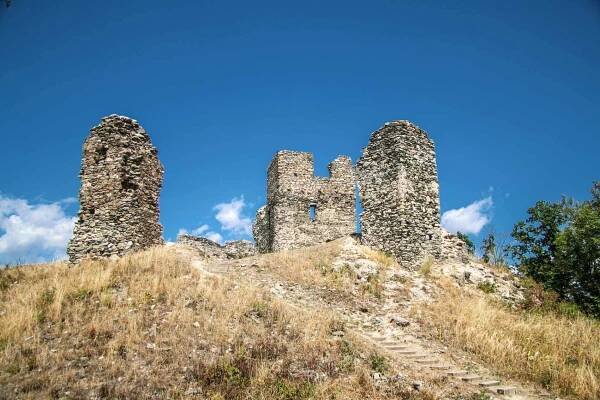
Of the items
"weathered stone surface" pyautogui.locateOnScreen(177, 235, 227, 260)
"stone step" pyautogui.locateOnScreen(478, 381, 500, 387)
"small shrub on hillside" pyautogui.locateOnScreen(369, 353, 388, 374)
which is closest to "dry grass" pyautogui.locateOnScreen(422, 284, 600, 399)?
"stone step" pyautogui.locateOnScreen(478, 381, 500, 387)

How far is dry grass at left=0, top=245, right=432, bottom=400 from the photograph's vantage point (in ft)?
24.8

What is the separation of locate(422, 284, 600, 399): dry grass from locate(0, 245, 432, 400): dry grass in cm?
318

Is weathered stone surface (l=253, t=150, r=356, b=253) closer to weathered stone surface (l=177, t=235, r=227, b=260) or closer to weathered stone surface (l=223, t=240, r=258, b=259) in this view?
weathered stone surface (l=223, t=240, r=258, b=259)

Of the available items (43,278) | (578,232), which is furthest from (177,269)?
(578,232)

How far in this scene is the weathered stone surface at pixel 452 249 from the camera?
19.0 m

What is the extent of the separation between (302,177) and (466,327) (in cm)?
2012

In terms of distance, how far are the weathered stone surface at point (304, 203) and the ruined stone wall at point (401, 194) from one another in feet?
34.5

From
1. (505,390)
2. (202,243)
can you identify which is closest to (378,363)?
(505,390)

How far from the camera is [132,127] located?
1739 centimetres

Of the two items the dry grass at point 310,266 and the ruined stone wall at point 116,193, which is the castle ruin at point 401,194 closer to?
the dry grass at point 310,266

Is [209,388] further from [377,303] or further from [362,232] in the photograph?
[362,232]

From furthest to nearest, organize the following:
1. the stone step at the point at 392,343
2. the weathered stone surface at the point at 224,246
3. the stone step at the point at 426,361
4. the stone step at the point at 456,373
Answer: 1. the weathered stone surface at the point at 224,246
2. the stone step at the point at 392,343
3. the stone step at the point at 426,361
4. the stone step at the point at 456,373

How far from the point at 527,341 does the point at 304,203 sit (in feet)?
66.5

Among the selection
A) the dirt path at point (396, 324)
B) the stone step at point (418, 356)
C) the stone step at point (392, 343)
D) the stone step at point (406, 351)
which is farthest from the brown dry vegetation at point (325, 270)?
the stone step at point (418, 356)
